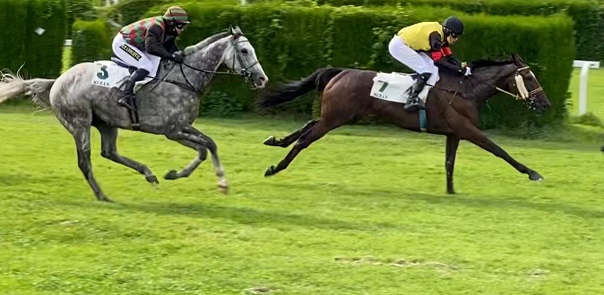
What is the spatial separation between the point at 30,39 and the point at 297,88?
26.2 feet

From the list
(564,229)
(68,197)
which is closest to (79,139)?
(68,197)

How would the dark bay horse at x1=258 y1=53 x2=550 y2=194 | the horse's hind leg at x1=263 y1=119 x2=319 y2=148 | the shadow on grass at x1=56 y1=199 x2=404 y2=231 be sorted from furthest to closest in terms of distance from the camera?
the horse's hind leg at x1=263 y1=119 x2=319 y2=148 < the dark bay horse at x1=258 y1=53 x2=550 y2=194 < the shadow on grass at x1=56 y1=199 x2=404 y2=231

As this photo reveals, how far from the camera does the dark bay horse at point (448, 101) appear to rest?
1238 centimetres

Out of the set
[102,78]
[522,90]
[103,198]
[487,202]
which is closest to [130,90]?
[102,78]

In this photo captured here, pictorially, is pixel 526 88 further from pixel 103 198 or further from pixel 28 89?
pixel 28 89

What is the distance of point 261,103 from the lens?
1340 cm

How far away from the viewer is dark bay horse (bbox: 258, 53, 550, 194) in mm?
12383

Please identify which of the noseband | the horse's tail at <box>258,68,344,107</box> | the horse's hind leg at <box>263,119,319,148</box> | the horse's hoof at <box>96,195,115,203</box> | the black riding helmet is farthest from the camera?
the horse's tail at <box>258,68,344,107</box>

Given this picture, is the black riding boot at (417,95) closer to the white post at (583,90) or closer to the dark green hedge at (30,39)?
the white post at (583,90)

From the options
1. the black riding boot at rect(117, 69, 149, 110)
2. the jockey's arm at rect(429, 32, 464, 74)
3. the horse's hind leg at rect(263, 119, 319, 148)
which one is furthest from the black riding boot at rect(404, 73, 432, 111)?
the black riding boot at rect(117, 69, 149, 110)

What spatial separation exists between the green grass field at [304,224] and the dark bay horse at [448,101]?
0.58 meters

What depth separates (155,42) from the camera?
1107 centimetres

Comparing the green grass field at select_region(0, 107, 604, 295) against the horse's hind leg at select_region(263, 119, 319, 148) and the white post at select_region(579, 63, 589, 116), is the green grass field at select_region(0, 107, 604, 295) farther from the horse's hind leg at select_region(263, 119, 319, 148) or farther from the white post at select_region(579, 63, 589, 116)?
the white post at select_region(579, 63, 589, 116)

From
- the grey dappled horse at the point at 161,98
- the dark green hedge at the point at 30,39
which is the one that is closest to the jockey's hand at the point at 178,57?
the grey dappled horse at the point at 161,98
